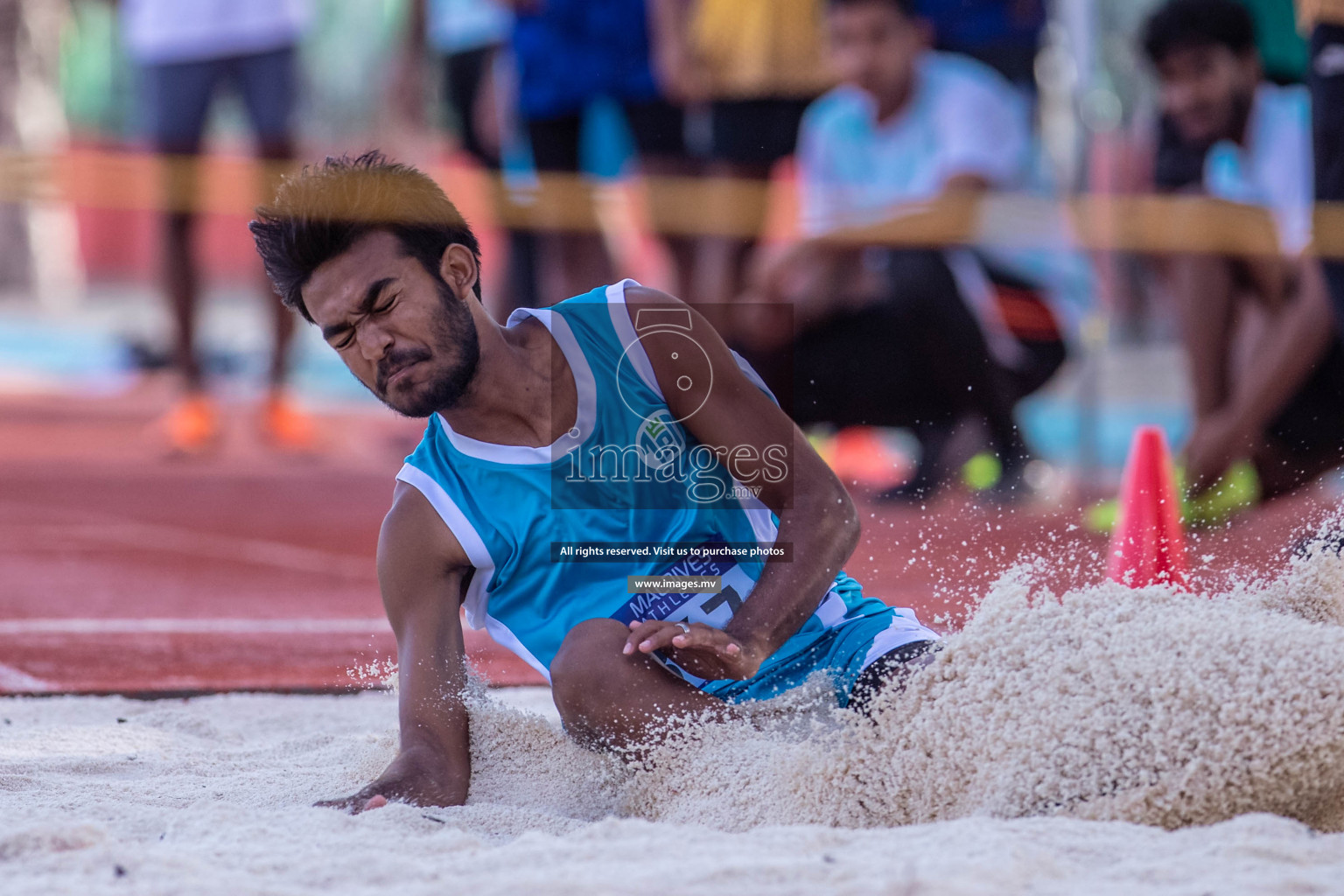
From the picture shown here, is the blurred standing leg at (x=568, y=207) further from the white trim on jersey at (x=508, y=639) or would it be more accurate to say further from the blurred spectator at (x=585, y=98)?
the white trim on jersey at (x=508, y=639)

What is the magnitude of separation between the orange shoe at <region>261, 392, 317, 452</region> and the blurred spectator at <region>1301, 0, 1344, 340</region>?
14.8ft

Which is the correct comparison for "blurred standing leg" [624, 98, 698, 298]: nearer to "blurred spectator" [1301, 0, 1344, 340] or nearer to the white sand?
"blurred spectator" [1301, 0, 1344, 340]

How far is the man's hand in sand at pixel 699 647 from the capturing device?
191 centimetres

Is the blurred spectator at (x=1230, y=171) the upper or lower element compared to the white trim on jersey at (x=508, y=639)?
upper

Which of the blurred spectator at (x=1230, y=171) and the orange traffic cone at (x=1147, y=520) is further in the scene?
the blurred spectator at (x=1230, y=171)

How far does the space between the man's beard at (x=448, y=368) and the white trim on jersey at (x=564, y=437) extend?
8 cm

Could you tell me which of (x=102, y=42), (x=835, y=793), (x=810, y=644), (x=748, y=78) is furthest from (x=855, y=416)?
(x=102, y=42)

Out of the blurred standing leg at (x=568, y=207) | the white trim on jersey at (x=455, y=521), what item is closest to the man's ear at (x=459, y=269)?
the white trim on jersey at (x=455, y=521)

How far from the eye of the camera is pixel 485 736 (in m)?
2.24

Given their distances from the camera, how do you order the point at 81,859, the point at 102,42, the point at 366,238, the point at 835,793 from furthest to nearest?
the point at 102,42, the point at 366,238, the point at 835,793, the point at 81,859

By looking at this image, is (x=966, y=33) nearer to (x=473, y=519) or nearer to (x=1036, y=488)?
(x=1036, y=488)

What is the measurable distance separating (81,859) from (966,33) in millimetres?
4786

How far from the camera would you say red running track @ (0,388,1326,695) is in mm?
2852

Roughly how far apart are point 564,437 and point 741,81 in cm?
354
